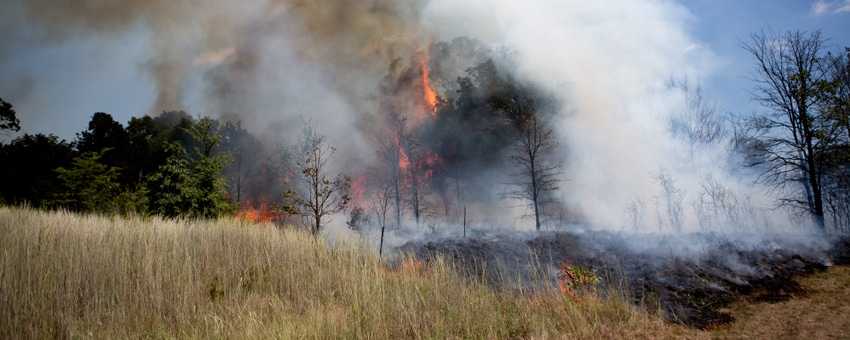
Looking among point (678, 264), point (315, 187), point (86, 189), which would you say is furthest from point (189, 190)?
point (678, 264)

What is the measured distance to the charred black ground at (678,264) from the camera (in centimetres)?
816

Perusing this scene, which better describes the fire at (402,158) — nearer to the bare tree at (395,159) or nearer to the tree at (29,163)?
the bare tree at (395,159)

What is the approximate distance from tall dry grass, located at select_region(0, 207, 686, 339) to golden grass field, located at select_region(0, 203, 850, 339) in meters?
0.02

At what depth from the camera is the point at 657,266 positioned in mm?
10812

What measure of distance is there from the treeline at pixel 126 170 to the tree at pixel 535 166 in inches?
762

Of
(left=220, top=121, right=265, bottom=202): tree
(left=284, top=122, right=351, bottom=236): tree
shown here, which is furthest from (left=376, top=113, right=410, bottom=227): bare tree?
(left=220, top=121, right=265, bottom=202): tree

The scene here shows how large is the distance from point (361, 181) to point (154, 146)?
24.2m

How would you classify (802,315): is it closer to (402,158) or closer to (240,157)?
(402,158)

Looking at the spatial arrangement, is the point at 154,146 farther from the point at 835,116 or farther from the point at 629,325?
the point at 835,116

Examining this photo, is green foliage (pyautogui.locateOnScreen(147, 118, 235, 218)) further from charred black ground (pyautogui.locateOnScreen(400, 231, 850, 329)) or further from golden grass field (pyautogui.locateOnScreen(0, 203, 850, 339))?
charred black ground (pyautogui.locateOnScreen(400, 231, 850, 329))

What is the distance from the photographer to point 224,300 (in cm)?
734

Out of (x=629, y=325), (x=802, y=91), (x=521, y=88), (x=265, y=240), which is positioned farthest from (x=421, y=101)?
(x=629, y=325)

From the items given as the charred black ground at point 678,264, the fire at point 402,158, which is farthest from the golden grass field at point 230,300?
the fire at point 402,158

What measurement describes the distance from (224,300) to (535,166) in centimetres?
2964
